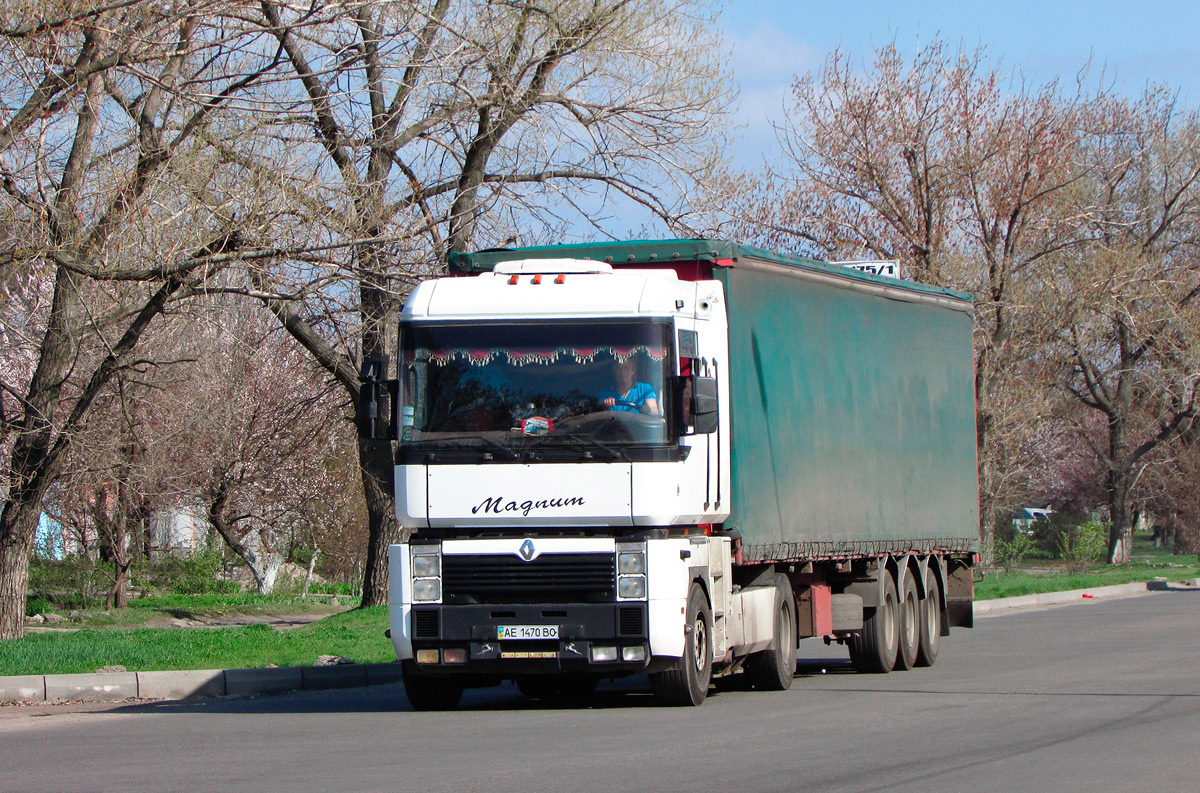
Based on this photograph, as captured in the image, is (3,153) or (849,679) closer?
(849,679)

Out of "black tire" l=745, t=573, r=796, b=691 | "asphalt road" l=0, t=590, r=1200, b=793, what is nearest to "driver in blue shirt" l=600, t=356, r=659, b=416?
"asphalt road" l=0, t=590, r=1200, b=793

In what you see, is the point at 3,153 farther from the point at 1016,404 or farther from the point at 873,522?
the point at 1016,404

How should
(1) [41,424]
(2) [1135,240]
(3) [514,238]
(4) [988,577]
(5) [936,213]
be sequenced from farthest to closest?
1. (2) [1135,240]
2. (4) [988,577]
3. (5) [936,213]
4. (3) [514,238]
5. (1) [41,424]

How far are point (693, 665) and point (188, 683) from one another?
504cm

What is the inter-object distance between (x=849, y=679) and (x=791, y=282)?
4043 millimetres

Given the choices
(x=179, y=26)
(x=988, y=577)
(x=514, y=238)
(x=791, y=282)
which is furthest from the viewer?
(x=988, y=577)

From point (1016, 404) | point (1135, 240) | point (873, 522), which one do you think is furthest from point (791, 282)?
point (1135, 240)

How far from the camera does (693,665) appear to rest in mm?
11516

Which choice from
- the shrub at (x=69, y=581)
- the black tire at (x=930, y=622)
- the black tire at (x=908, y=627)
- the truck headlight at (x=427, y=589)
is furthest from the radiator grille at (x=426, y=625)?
the shrub at (x=69, y=581)

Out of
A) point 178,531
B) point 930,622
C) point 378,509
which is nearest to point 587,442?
point 930,622

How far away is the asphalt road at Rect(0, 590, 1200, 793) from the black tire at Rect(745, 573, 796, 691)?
0.29 meters

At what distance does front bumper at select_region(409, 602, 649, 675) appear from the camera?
10969 mm

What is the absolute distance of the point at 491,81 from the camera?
2191 cm

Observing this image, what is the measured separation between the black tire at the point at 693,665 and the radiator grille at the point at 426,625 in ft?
5.76
